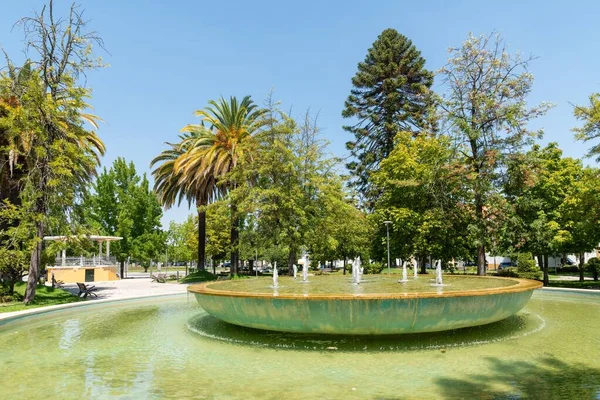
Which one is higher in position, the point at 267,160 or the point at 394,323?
the point at 267,160

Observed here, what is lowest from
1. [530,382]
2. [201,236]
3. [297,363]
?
[297,363]

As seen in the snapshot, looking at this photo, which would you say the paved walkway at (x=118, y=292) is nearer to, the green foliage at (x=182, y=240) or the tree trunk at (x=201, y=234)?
the tree trunk at (x=201, y=234)

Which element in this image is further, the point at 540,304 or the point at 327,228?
the point at 327,228

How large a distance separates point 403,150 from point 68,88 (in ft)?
73.0

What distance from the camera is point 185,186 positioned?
33.6 metres

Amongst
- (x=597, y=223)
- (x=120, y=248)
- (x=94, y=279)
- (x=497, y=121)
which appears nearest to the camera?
(x=597, y=223)

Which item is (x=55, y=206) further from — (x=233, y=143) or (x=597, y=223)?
(x=597, y=223)

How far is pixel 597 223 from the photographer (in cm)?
2169

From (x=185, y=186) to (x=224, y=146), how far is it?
5.35 m

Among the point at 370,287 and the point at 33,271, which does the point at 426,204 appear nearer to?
the point at 370,287

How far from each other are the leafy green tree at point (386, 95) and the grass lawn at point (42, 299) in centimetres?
2895

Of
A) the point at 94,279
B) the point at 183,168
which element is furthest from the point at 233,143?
the point at 94,279

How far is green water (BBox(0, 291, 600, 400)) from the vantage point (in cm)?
587

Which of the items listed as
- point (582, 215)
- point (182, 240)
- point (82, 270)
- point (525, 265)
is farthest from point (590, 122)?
point (182, 240)
